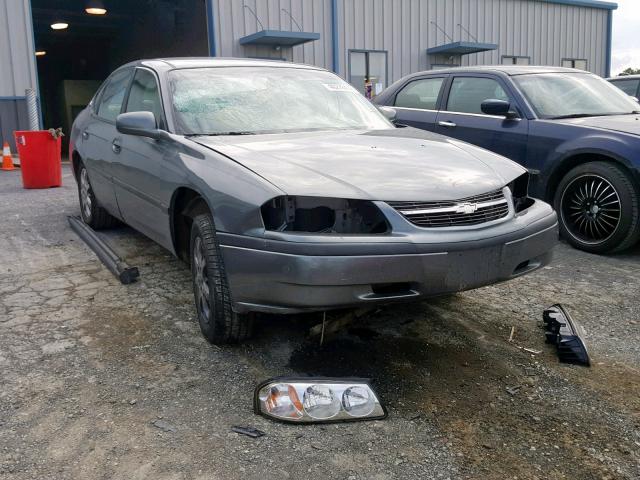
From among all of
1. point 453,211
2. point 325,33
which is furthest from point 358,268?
point 325,33

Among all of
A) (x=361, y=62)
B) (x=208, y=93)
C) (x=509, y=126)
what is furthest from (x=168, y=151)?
(x=361, y=62)

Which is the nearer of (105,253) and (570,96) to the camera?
(105,253)

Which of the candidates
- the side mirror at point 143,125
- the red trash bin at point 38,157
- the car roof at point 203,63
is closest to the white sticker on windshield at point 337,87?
the car roof at point 203,63

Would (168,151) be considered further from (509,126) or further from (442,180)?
(509,126)

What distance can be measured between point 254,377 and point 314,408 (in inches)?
18.4

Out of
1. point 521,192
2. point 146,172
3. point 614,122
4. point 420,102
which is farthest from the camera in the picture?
point 420,102

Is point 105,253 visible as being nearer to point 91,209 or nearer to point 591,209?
point 91,209

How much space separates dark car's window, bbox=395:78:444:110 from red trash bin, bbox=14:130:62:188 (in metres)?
4.78

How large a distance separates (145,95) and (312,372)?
8.01ft

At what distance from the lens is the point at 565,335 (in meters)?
3.26

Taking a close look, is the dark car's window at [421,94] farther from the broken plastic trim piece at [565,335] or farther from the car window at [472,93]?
the broken plastic trim piece at [565,335]

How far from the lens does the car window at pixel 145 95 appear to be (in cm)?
401

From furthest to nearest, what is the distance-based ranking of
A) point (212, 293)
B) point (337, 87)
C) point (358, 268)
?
1. point (337, 87)
2. point (212, 293)
3. point (358, 268)

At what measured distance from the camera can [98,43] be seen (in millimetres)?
24531
